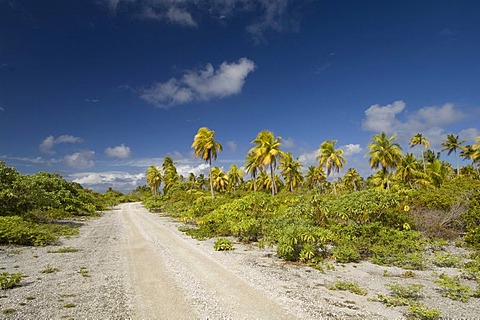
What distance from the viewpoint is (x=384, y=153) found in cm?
3275

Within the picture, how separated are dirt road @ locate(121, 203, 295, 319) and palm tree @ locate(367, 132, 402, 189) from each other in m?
28.1

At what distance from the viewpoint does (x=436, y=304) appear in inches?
242

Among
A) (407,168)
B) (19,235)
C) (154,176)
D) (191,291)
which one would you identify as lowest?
(191,291)

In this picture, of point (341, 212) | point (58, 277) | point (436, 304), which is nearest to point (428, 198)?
point (341, 212)

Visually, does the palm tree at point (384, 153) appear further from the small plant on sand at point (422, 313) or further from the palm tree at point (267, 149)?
the small plant on sand at point (422, 313)

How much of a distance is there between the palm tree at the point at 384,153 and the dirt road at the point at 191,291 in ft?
92.3

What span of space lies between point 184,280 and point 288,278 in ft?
9.55

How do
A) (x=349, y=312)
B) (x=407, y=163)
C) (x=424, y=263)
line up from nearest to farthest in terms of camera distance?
(x=349, y=312) → (x=424, y=263) → (x=407, y=163)

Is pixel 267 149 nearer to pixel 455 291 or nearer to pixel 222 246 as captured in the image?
pixel 222 246

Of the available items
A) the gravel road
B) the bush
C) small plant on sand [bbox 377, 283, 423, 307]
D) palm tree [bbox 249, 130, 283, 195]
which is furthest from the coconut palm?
the bush

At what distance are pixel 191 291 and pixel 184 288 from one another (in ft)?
0.99

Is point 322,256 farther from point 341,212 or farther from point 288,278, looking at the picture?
point 288,278

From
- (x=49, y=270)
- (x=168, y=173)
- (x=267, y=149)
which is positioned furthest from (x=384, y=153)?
(x=168, y=173)

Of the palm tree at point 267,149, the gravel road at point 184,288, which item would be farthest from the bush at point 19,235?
the palm tree at point 267,149
